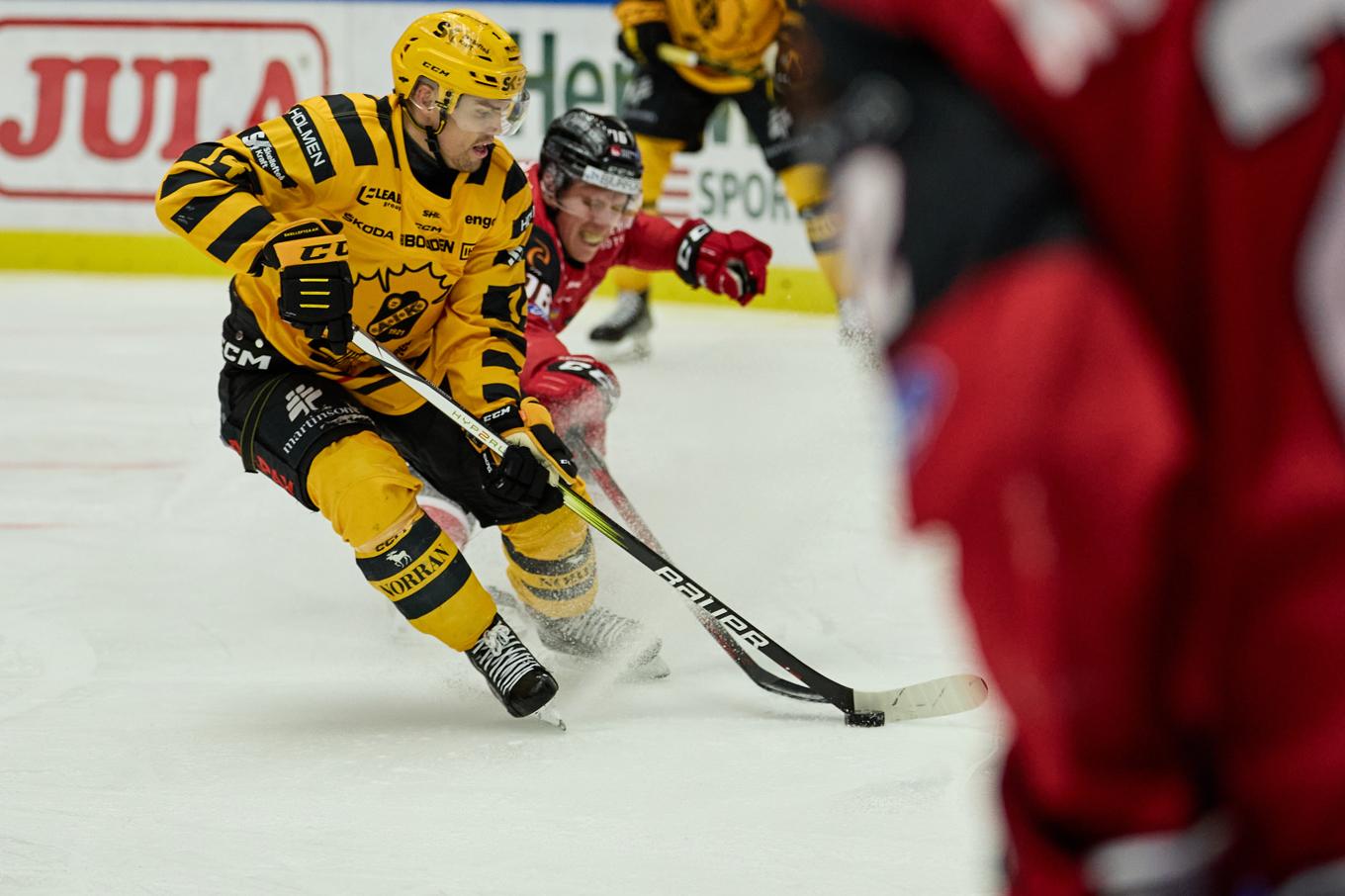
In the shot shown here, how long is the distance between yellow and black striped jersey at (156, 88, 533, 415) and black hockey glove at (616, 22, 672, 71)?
2637 mm

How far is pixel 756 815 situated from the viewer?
241 cm

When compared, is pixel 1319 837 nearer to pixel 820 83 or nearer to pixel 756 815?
pixel 820 83

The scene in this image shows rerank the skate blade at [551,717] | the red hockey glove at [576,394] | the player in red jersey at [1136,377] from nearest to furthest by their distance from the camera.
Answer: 1. the player in red jersey at [1136,377]
2. the skate blade at [551,717]
3. the red hockey glove at [576,394]

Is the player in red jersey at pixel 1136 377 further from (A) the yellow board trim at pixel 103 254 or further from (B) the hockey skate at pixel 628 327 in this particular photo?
(A) the yellow board trim at pixel 103 254

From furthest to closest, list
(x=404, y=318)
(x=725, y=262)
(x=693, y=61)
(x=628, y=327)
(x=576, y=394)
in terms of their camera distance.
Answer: (x=628, y=327)
(x=693, y=61)
(x=725, y=262)
(x=576, y=394)
(x=404, y=318)

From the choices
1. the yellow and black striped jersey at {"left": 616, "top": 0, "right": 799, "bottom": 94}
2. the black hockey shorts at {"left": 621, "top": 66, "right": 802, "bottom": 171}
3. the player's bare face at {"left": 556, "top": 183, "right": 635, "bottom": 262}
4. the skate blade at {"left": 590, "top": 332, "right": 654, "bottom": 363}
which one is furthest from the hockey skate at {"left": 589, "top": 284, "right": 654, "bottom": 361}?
the player's bare face at {"left": 556, "top": 183, "right": 635, "bottom": 262}

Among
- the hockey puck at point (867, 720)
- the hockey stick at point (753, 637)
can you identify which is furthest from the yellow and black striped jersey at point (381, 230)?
the hockey puck at point (867, 720)

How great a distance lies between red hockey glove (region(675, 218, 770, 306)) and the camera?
4.17 m

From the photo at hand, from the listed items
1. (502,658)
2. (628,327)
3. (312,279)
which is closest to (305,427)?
(312,279)

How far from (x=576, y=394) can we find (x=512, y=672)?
0.98m

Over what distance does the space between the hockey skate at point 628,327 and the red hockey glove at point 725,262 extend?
4.65 ft

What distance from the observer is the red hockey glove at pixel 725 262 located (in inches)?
164

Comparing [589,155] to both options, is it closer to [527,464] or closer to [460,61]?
[460,61]

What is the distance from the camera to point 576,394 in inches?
143
